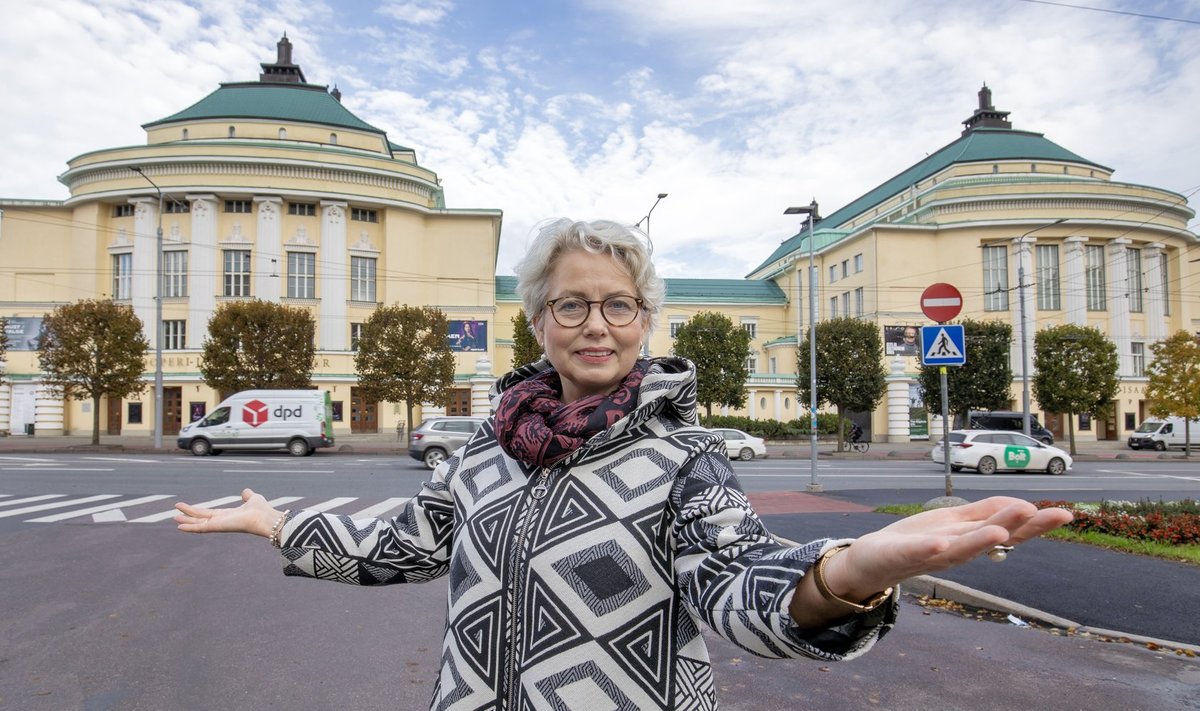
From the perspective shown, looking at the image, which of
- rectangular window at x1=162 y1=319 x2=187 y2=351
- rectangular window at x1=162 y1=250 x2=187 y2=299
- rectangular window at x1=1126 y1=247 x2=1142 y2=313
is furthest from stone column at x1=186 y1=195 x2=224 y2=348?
rectangular window at x1=1126 y1=247 x2=1142 y2=313

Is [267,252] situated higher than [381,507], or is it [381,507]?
[267,252]

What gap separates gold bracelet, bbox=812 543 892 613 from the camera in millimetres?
1229

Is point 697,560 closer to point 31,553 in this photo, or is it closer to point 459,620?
point 459,620

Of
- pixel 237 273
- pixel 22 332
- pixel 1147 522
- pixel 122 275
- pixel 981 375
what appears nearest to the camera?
pixel 1147 522

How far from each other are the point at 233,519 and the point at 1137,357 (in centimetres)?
6368

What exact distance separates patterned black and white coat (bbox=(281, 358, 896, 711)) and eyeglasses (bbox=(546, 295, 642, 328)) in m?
0.20

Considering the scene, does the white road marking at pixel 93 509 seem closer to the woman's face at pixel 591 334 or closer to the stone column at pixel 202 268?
the woman's face at pixel 591 334

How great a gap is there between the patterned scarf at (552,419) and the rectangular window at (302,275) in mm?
47619

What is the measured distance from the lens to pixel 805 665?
5.19m

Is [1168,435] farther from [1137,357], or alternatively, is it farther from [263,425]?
[263,425]

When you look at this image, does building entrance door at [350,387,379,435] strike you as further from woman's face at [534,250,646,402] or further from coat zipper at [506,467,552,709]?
coat zipper at [506,467,552,709]

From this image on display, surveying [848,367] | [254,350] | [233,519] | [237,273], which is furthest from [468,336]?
[233,519]

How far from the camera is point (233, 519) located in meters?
2.18

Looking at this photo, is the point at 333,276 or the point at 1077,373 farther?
the point at 333,276
